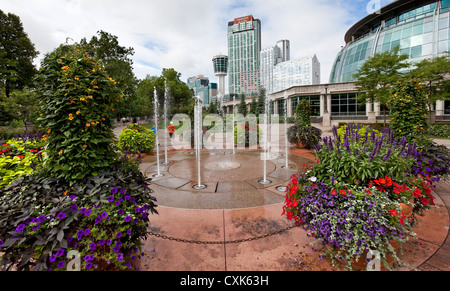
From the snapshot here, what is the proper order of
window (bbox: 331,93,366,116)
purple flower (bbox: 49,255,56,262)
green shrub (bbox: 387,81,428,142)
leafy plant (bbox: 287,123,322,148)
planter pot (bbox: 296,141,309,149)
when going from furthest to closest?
window (bbox: 331,93,366,116) → planter pot (bbox: 296,141,309,149) → leafy plant (bbox: 287,123,322,148) → green shrub (bbox: 387,81,428,142) → purple flower (bbox: 49,255,56,262)

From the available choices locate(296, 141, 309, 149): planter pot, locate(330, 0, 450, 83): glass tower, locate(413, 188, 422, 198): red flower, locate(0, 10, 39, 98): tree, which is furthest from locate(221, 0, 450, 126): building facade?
locate(0, 10, 39, 98): tree

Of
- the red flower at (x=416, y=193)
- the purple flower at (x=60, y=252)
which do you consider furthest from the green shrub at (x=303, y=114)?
the purple flower at (x=60, y=252)

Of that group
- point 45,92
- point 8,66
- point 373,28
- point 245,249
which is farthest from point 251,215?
point 373,28

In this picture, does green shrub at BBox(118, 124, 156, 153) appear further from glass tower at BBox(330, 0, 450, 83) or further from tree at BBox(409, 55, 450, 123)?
glass tower at BBox(330, 0, 450, 83)

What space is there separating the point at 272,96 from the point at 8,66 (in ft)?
137

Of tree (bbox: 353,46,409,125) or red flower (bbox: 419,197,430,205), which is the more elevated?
tree (bbox: 353,46,409,125)

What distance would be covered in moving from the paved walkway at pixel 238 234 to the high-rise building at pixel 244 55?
9702 cm

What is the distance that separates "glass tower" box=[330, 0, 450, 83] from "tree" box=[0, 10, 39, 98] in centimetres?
4756

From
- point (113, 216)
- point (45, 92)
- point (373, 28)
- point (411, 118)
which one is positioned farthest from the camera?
point (373, 28)

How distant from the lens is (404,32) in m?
33.7

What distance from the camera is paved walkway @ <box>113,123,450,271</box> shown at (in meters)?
2.37

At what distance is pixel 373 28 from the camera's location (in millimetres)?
42219
